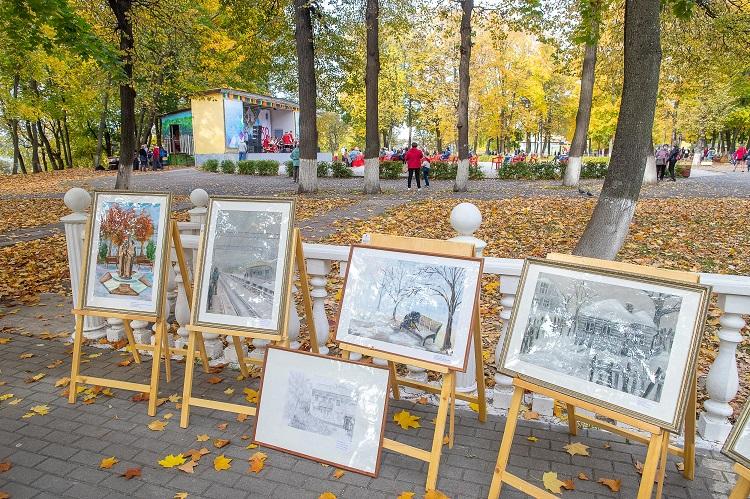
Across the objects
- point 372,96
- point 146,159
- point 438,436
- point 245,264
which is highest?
point 372,96

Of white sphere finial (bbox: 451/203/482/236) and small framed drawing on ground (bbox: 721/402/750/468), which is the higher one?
white sphere finial (bbox: 451/203/482/236)

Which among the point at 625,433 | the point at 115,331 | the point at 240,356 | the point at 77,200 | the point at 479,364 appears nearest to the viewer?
the point at 625,433

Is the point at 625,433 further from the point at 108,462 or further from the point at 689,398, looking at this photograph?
the point at 108,462

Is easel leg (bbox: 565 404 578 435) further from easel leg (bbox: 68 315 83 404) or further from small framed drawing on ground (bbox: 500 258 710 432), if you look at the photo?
easel leg (bbox: 68 315 83 404)

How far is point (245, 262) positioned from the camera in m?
3.14

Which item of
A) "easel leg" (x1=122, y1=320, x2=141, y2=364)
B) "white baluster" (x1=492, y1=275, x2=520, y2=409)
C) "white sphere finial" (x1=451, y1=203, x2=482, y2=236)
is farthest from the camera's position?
"easel leg" (x1=122, y1=320, x2=141, y2=364)

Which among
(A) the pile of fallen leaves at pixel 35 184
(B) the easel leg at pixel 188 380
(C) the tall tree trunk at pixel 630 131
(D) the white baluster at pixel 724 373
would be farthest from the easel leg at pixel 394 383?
(A) the pile of fallen leaves at pixel 35 184

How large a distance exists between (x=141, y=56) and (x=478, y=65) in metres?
25.2

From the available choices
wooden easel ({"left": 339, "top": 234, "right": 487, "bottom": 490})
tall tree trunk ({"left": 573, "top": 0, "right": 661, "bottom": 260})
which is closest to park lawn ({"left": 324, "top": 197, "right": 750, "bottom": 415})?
wooden easel ({"left": 339, "top": 234, "right": 487, "bottom": 490})

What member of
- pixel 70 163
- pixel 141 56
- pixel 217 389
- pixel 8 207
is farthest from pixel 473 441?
pixel 70 163

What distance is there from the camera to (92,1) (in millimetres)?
14023

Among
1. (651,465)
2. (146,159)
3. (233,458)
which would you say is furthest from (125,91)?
(146,159)

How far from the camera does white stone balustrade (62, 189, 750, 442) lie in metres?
2.78

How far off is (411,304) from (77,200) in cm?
333
